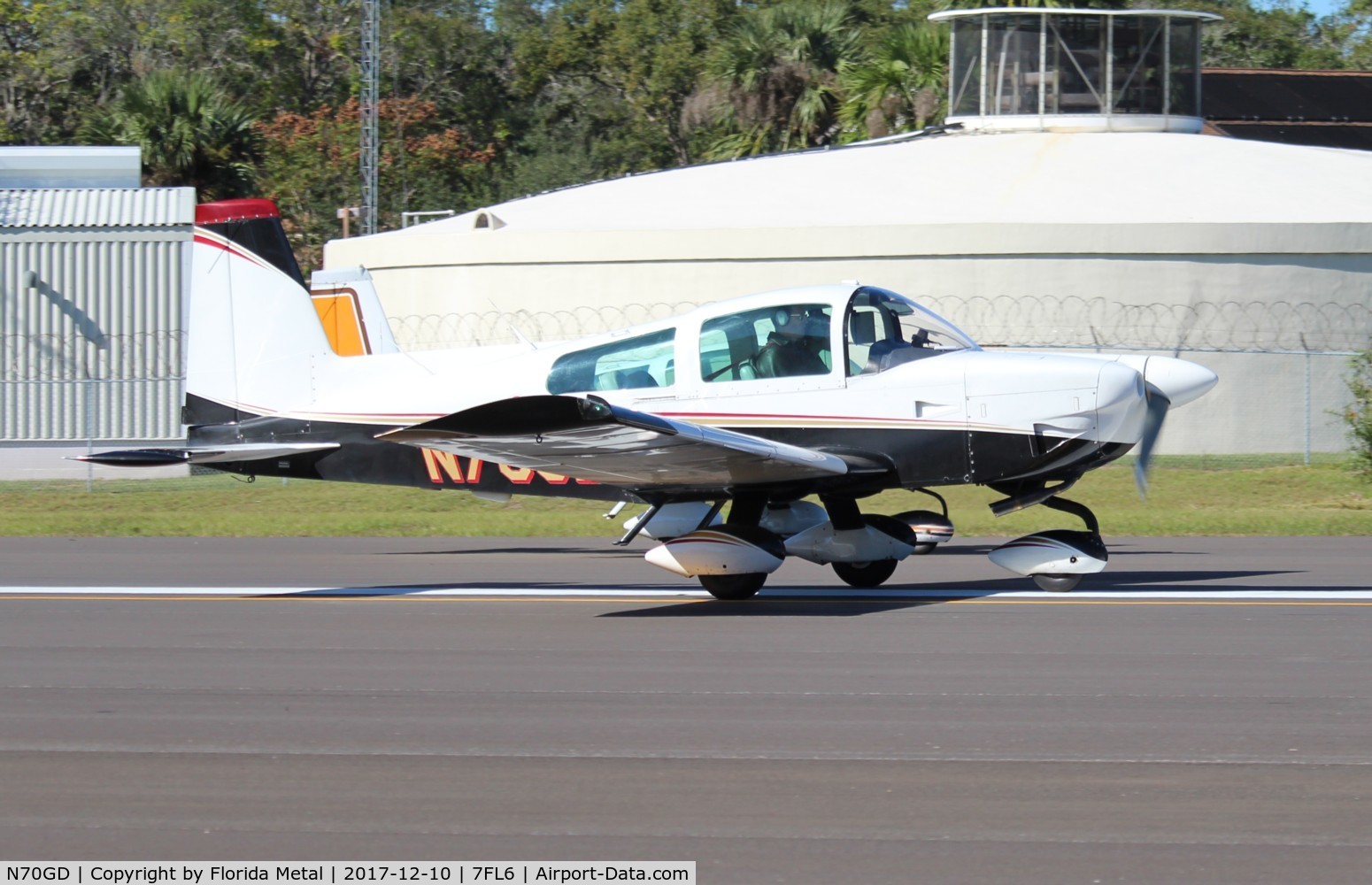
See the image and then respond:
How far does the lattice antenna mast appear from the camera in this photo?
129 ft

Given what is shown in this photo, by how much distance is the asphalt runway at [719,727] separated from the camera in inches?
211

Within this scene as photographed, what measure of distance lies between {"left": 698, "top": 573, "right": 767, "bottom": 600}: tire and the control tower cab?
19.5 metres

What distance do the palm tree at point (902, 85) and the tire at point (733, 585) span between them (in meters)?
26.8

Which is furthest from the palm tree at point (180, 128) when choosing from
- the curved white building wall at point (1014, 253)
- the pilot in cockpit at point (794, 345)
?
the pilot in cockpit at point (794, 345)

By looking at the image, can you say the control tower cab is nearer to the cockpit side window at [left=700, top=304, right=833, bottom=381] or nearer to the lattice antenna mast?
the lattice antenna mast

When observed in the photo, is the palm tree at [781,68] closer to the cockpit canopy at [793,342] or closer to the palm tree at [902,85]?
the palm tree at [902,85]

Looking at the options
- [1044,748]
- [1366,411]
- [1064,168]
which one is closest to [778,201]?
[1064,168]

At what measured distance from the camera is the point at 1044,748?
6.62m

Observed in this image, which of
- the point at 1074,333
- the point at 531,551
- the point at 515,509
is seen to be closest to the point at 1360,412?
the point at 1074,333

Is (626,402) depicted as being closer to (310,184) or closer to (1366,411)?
(1366,411)

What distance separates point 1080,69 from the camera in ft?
95.9

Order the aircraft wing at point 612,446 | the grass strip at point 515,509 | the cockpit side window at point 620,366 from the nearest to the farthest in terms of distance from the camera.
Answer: the aircraft wing at point 612,446, the cockpit side window at point 620,366, the grass strip at point 515,509

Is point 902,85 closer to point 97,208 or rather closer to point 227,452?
point 97,208

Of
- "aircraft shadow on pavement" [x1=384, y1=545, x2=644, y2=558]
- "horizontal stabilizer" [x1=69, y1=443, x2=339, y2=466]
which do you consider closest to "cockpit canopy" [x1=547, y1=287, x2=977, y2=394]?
"horizontal stabilizer" [x1=69, y1=443, x2=339, y2=466]
